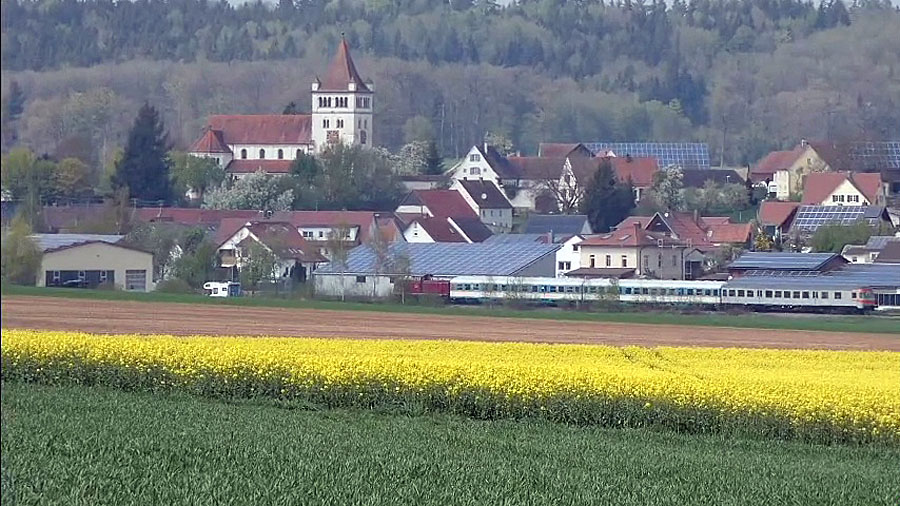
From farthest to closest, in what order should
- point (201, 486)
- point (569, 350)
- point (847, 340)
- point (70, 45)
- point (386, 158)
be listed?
1. point (386, 158)
2. point (847, 340)
3. point (569, 350)
4. point (201, 486)
5. point (70, 45)

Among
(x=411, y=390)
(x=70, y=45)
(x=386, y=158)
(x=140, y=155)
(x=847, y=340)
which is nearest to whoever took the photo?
(x=70, y=45)

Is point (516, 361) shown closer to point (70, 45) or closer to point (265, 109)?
point (70, 45)

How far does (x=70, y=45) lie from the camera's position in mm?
5930

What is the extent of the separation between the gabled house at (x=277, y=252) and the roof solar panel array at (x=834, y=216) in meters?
10.4

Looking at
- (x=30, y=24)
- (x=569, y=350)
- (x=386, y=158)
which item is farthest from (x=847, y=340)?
(x=386, y=158)

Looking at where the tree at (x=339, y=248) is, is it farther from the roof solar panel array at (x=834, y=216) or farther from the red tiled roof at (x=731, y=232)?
the roof solar panel array at (x=834, y=216)

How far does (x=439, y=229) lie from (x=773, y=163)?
9.04 meters

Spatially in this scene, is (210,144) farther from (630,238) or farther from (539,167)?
(630,238)

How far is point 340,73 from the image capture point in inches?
2206

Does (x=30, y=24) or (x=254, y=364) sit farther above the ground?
(x=30, y=24)

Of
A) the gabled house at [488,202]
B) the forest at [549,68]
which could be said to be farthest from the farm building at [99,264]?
the gabled house at [488,202]

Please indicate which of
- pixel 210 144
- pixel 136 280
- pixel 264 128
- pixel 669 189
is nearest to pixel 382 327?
pixel 136 280

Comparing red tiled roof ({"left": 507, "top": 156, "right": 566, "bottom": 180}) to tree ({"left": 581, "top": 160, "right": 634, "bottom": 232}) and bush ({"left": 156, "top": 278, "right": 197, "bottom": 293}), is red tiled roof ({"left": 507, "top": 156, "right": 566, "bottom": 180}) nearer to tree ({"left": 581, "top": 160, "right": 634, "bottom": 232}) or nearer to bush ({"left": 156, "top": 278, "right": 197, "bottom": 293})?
tree ({"left": 581, "top": 160, "right": 634, "bottom": 232})

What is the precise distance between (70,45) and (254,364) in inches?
326
